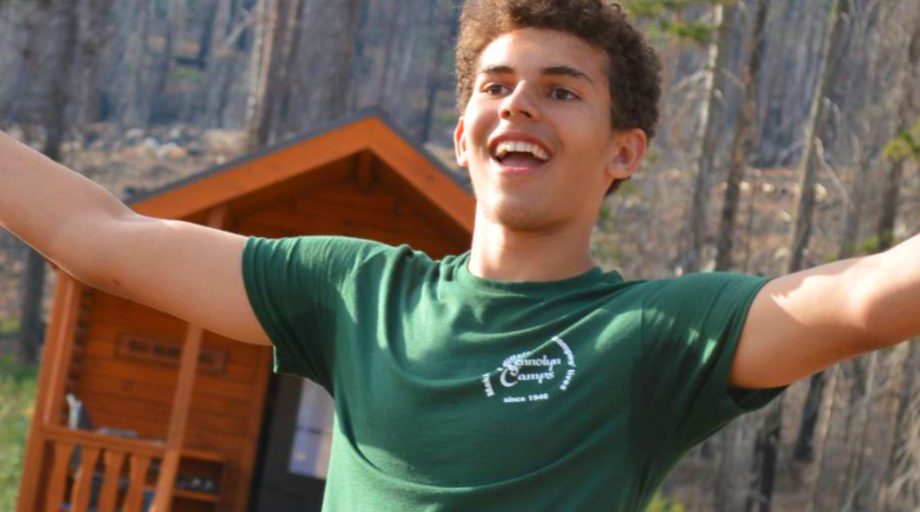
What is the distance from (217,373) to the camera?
13.3 m

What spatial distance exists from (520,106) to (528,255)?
0.24 metres

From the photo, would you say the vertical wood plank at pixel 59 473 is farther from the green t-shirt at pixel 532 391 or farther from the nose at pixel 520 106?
the nose at pixel 520 106

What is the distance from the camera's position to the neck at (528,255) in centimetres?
263

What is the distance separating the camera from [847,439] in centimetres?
2261

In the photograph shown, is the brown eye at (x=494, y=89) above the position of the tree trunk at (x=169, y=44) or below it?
below

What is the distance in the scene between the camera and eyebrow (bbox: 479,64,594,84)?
269 cm

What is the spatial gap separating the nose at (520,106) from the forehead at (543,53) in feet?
0.18

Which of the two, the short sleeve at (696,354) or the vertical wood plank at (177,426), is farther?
the vertical wood plank at (177,426)

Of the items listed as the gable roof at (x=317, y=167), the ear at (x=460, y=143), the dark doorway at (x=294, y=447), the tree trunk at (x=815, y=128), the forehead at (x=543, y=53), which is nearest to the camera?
the forehead at (x=543, y=53)

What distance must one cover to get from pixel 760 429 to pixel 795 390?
6028 mm

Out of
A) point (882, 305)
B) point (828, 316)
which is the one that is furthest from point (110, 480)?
point (882, 305)

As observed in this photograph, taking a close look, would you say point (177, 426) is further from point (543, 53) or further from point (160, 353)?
point (543, 53)

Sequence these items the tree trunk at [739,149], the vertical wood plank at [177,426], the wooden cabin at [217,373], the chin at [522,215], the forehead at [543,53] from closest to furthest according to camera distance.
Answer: the chin at [522,215] < the forehead at [543,53] < the wooden cabin at [217,373] < the vertical wood plank at [177,426] < the tree trunk at [739,149]

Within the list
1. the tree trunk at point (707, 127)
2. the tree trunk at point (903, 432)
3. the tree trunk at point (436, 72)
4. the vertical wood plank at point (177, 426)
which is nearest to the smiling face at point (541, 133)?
the vertical wood plank at point (177, 426)
